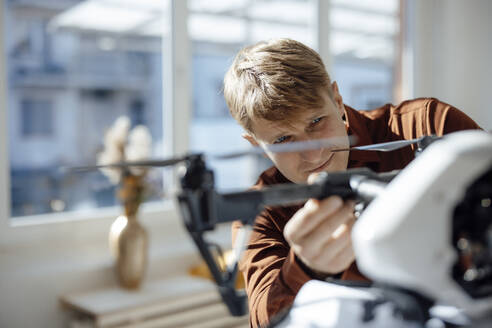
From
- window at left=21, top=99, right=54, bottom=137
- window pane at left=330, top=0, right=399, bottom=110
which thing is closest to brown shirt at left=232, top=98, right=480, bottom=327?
A: window at left=21, top=99, right=54, bottom=137

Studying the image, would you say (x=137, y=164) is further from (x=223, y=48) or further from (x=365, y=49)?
(x=365, y=49)

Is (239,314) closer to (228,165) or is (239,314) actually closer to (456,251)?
(456,251)

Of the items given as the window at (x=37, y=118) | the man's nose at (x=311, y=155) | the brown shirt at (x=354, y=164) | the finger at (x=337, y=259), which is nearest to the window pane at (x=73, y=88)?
the window at (x=37, y=118)

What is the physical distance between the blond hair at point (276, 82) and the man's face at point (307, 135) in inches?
0.6

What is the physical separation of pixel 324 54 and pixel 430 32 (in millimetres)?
901

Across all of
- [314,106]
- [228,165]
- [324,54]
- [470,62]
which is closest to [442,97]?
[470,62]

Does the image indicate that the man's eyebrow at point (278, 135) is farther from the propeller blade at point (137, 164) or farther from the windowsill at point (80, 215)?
the windowsill at point (80, 215)

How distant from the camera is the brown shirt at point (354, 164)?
754 mm

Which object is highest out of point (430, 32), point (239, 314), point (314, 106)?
point (430, 32)

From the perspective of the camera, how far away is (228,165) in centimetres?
278

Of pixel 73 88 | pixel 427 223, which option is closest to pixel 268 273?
pixel 427 223

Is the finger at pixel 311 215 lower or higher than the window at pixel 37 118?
lower

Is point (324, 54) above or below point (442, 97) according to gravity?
above

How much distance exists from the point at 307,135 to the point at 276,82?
11 cm
